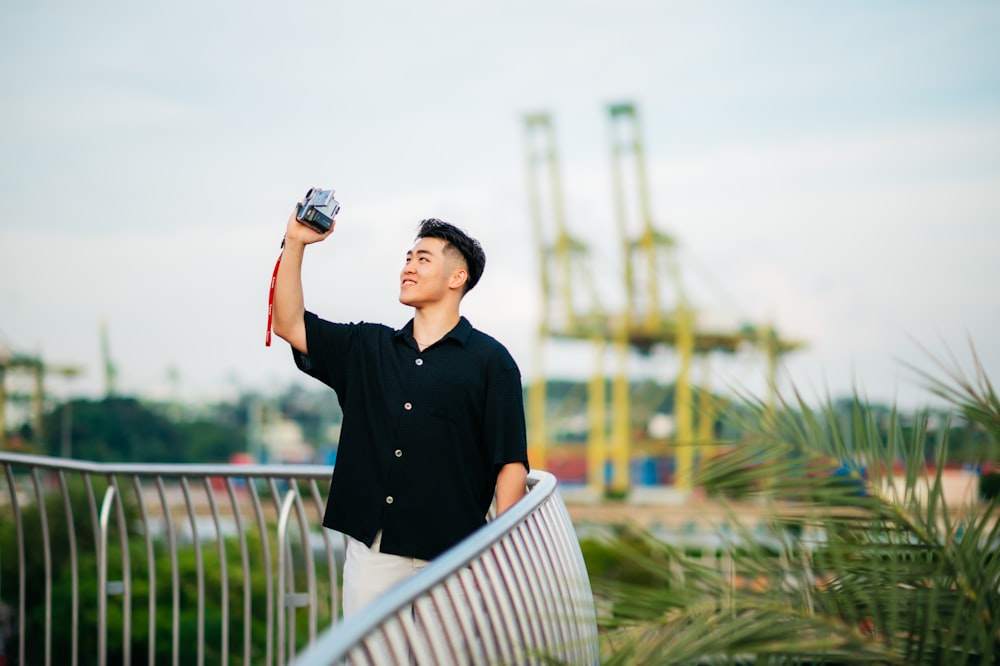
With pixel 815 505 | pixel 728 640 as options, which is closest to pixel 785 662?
pixel 728 640

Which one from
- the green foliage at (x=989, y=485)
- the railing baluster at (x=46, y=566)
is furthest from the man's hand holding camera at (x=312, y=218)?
the railing baluster at (x=46, y=566)

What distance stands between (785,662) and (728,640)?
0.12m

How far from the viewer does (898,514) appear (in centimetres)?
234

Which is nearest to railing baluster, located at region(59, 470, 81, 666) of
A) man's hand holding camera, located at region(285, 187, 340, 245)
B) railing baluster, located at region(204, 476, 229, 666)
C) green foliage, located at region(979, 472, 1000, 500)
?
railing baluster, located at region(204, 476, 229, 666)

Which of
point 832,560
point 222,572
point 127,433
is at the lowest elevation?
point 127,433

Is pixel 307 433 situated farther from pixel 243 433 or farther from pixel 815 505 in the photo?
pixel 815 505

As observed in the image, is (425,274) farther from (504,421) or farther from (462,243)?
(504,421)

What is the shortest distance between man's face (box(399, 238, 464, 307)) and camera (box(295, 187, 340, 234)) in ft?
0.79

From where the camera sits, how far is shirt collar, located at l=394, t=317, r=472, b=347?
10.4 ft

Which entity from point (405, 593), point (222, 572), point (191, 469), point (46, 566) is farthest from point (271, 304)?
point (46, 566)

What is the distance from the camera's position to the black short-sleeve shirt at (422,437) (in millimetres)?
3061

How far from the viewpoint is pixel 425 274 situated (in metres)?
3.22

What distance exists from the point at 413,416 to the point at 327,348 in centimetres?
34

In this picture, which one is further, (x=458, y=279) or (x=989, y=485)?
(x=458, y=279)
